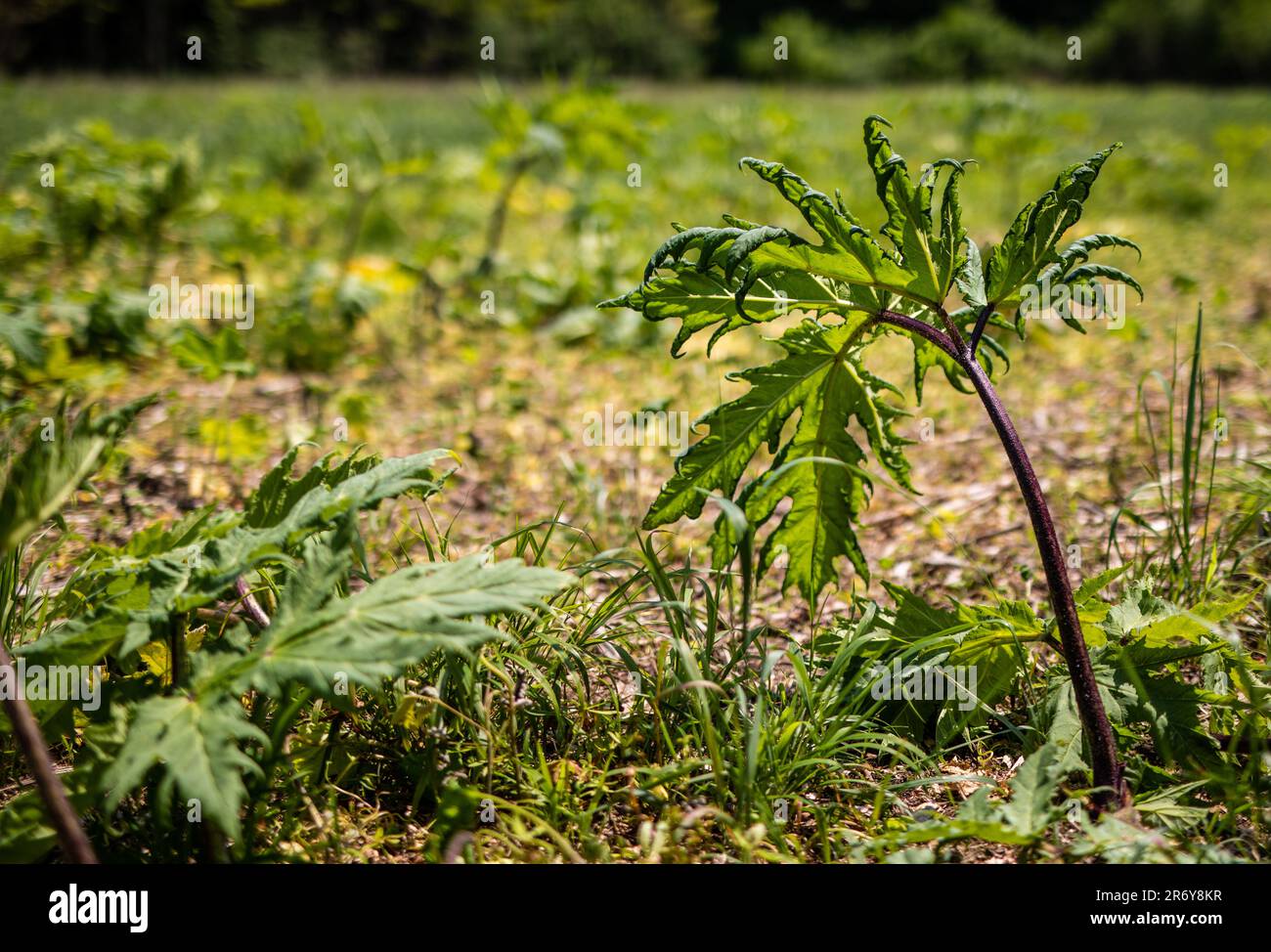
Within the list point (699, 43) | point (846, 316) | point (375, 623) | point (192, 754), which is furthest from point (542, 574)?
point (699, 43)

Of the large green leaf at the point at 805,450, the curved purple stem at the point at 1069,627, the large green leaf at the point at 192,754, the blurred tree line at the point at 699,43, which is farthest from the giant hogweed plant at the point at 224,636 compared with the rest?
the blurred tree line at the point at 699,43

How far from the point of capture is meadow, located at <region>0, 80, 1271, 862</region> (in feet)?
4.34

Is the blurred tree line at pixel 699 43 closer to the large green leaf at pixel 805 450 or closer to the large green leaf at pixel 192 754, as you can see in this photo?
the large green leaf at pixel 805 450

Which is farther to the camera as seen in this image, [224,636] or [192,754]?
[224,636]

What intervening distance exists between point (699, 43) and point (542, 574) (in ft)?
136

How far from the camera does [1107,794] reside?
1.45 metres

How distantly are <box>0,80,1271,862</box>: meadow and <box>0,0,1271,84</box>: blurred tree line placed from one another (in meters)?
23.1

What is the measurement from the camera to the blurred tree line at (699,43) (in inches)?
1038

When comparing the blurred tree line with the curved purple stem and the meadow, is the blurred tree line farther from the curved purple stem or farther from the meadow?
the curved purple stem

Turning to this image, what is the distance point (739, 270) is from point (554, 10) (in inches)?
1424

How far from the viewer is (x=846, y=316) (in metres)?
1.55

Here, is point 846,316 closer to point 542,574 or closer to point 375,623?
point 542,574
